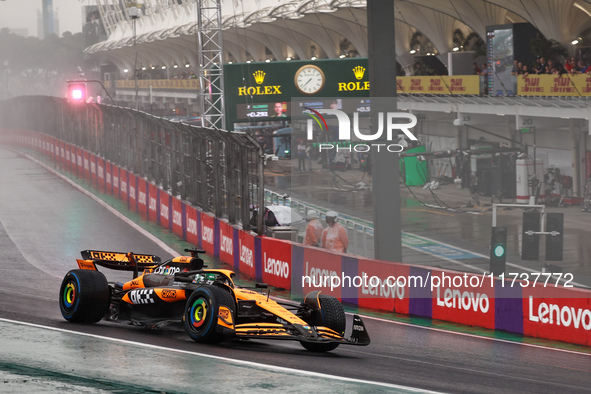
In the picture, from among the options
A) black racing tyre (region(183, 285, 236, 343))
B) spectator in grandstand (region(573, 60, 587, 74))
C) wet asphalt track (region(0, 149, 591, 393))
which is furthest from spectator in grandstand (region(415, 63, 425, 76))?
black racing tyre (region(183, 285, 236, 343))

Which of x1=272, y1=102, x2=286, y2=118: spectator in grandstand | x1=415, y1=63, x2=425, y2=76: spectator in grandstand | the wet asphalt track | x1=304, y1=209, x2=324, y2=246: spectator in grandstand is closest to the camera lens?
the wet asphalt track

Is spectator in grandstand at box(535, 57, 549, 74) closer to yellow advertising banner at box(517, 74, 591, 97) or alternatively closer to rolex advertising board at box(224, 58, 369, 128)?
yellow advertising banner at box(517, 74, 591, 97)

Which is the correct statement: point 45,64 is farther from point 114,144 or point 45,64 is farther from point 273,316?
point 273,316

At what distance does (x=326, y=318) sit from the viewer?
974 centimetres

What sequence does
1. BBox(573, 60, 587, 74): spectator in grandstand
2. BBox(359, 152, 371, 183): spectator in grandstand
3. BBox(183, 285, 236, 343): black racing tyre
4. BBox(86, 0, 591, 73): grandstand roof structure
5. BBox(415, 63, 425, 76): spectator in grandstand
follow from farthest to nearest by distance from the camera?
BBox(415, 63, 425, 76): spectator in grandstand < BBox(86, 0, 591, 73): grandstand roof structure < BBox(573, 60, 587, 74): spectator in grandstand < BBox(359, 152, 371, 183): spectator in grandstand < BBox(183, 285, 236, 343): black racing tyre

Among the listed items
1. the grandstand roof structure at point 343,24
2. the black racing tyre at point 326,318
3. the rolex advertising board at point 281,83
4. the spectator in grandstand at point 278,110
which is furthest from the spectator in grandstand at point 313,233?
the grandstand roof structure at point 343,24

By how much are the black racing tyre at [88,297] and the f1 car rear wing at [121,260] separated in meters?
0.66

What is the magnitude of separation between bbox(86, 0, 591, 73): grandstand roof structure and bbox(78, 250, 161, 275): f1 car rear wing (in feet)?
94.9

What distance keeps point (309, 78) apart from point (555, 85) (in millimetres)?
8233

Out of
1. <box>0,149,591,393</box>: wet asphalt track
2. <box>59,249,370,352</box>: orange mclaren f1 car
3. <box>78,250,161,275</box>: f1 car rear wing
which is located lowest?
<box>0,149,591,393</box>: wet asphalt track

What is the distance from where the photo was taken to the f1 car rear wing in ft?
37.1

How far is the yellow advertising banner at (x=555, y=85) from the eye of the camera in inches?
1089

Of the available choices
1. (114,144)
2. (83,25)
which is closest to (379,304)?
(114,144)

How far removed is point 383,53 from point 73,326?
7.10 metres
